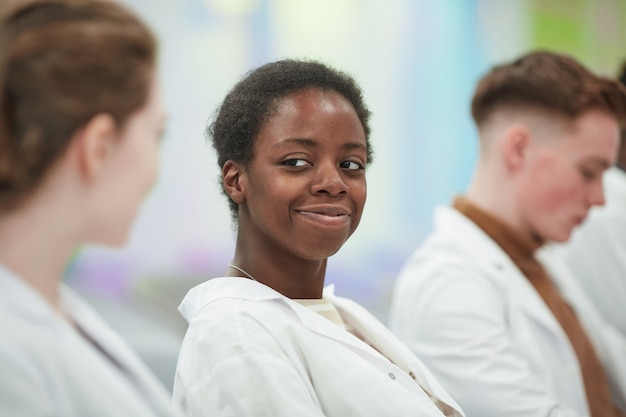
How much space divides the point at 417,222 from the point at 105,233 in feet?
8.67

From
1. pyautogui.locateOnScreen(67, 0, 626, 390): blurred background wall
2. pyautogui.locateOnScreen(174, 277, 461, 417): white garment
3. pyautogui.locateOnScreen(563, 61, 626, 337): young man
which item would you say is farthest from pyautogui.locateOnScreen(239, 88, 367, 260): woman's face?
pyautogui.locateOnScreen(563, 61, 626, 337): young man

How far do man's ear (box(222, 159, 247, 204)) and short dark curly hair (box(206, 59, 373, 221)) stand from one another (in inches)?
0.5

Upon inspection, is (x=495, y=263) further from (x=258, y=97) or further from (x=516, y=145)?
(x=258, y=97)

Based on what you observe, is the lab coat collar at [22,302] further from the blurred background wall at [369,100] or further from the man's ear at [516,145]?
the blurred background wall at [369,100]

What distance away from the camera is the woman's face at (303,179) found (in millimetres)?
1452

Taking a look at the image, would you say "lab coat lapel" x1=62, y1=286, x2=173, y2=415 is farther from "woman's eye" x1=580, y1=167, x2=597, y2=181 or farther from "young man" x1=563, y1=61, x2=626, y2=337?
"young man" x1=563, y1=61, x2=626, y2=337

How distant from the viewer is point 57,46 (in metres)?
0.96

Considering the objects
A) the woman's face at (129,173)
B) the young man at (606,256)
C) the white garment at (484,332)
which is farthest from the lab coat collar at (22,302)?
the young man at (606,256)

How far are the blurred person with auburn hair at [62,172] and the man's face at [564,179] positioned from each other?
4.87 ft

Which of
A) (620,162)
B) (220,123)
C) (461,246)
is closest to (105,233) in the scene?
(220,123)

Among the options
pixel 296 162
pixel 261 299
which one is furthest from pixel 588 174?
pixel 261 299

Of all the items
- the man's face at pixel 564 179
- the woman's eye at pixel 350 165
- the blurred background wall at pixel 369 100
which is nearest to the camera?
the woman's eye at pixel 350 165

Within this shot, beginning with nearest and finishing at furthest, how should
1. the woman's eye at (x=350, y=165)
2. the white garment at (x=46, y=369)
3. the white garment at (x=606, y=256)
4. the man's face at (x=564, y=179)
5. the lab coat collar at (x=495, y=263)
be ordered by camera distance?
1. the white garment at (x=46, y=369)
2. the woman's eye at (x=350, y=165)
3. the lab coat collar at (x=495, y=263)
4. the man's face at (x=564, y=179)
5. the white garment at (x=606, y=256)

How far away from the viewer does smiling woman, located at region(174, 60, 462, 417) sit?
1.30m
